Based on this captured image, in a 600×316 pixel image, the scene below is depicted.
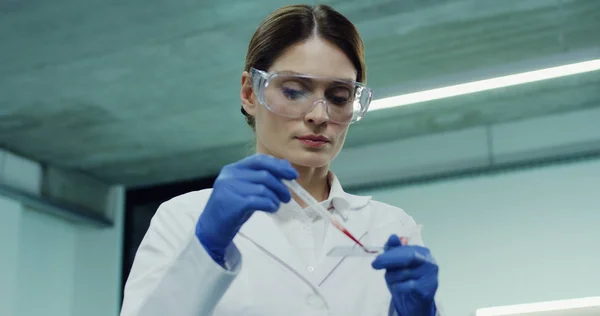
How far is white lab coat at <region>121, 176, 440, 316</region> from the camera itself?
1.03 m

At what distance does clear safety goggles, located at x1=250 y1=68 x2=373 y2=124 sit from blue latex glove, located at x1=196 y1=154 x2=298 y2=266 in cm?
20

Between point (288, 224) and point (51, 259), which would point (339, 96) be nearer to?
point (288, 224)

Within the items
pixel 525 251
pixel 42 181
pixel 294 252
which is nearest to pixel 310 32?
Result: pixel 294 252

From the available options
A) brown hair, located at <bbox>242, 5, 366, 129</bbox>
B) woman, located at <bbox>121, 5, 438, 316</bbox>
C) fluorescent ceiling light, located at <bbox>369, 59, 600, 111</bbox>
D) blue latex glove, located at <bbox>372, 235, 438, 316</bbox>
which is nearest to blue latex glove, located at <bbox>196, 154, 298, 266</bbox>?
woman, located at <bbox>121, 5, 438, 316</bbox>

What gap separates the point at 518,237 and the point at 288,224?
15.4 ft

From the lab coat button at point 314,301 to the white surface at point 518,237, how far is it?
4.56 metres

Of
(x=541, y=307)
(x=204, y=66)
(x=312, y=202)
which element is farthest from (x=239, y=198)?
(x=541, y=307)

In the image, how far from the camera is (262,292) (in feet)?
3.78

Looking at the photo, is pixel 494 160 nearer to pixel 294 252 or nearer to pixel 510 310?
pixel 510 310

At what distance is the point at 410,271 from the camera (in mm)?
1037

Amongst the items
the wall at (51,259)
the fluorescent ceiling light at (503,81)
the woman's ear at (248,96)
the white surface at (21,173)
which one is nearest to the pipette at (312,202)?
the woman's ear at (248,96)

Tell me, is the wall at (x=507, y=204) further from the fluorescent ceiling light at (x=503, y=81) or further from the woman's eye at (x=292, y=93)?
the woman's eye at (x=292, y=93)

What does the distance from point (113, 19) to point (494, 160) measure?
3.17 m

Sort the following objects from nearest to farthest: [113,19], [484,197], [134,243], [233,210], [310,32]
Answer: [233,210] → [310,32] → [113,19] → [484,197] → [134,243]
